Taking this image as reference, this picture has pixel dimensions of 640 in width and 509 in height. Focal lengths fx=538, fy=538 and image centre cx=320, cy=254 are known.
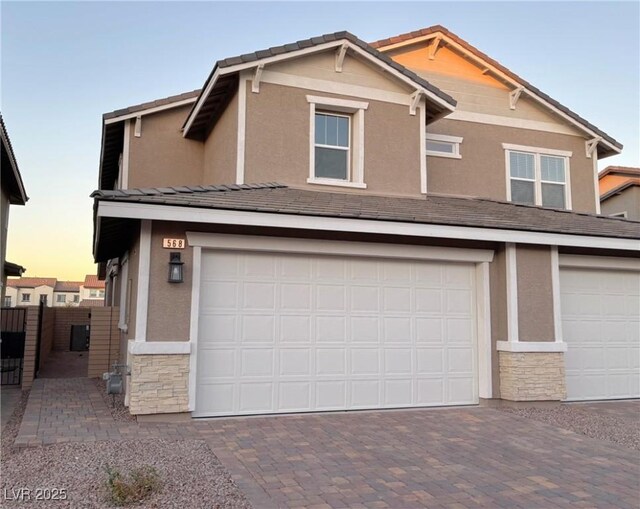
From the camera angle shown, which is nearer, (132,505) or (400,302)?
(132,505)

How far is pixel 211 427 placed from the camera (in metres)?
7.40

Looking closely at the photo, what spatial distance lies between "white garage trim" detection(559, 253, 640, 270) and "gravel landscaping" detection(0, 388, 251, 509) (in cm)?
734

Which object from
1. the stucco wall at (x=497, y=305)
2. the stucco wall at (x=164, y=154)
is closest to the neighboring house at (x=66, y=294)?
the stucco wall at (x=164, y=154)

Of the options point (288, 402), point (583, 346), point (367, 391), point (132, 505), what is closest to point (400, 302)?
point (367, 391)

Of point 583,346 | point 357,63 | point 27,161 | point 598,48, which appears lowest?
point 583,346

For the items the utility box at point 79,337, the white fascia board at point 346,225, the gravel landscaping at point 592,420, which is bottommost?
the gravel landscaping at point 592,420

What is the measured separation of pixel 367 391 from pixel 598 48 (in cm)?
927

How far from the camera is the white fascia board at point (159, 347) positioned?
24.6 feet

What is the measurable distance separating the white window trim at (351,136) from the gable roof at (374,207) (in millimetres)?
300

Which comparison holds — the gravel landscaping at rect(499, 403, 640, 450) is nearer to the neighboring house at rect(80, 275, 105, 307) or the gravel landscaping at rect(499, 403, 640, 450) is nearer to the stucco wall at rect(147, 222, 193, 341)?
the stucco wall at rect(147, 222, 193, 341)

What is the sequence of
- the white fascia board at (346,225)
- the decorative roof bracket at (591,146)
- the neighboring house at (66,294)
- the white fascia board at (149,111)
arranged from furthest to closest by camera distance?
1. the neighboring house at (66,294)
2. the decorative roof bracket at (591,146)
3. the white fascia board at (149,111)
4. the white fascia board at (346,225)

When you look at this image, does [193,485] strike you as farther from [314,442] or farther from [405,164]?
[405,164]

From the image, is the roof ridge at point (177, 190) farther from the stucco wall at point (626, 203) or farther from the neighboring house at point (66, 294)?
the neighboring house at point (66, 294)

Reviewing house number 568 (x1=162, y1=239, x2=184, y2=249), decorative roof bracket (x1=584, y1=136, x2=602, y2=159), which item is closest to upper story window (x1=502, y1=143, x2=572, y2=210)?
decorative roof bracket (x1=584, y1=136, x2=602, y2=159)
